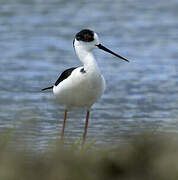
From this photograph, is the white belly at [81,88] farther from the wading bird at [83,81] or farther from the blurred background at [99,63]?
the blurred background at [99,63]

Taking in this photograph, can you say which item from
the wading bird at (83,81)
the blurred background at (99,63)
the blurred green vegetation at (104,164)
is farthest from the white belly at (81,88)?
the blurred green vegetation at (104,164)

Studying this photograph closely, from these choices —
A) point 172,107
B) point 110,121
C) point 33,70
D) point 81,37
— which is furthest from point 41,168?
point 33,70

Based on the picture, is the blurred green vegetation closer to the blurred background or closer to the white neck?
the blurred background

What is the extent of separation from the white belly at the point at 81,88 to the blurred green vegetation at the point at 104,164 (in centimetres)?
275

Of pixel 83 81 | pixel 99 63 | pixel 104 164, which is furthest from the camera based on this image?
pixel 99 63

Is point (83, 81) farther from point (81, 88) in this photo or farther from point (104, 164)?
point (104, 164)

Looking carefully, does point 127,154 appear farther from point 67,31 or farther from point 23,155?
point 67,31

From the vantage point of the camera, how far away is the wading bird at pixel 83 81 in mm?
7215

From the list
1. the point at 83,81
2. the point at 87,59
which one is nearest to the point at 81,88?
the point at 83,81

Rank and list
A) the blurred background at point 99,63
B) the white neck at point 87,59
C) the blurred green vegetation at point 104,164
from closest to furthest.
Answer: the blurred green vegetation at point 104,164, the white neck at point 87,59, the blurred background at point 99,63

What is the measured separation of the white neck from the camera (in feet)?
23.6

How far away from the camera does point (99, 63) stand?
Result: 1298 cm

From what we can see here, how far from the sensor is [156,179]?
3.88 m

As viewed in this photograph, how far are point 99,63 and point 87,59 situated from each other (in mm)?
5717
